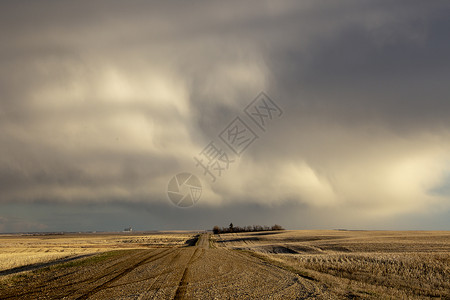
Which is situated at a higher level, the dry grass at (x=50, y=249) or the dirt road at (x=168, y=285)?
the dry grass at (x=50, y=249)

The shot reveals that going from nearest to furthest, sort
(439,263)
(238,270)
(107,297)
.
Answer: (107,297)
(238,270)
(439,263)

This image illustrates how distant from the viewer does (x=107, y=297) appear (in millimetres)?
17203

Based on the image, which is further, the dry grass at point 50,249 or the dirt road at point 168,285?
the dry grass at point 50,249

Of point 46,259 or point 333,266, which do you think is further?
point 46,259

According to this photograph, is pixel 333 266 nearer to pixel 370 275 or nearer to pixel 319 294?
pixel 370 275

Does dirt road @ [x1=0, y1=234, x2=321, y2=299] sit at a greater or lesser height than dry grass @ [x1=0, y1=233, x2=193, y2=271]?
lesser

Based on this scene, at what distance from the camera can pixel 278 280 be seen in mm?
22891

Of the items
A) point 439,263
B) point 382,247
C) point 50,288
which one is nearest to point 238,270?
point 50,288

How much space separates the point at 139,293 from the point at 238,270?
12.2 metres

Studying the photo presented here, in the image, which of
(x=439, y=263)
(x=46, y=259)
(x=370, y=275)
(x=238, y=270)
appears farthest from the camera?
(x=46, y=259)

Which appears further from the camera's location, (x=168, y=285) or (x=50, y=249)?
(x=50, y=249)

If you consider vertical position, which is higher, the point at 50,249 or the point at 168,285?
the point at 50,249

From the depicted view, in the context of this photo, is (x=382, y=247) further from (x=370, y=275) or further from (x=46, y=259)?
(x=46, y=259)

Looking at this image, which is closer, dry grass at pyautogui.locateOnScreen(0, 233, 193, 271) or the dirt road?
the dirt road
